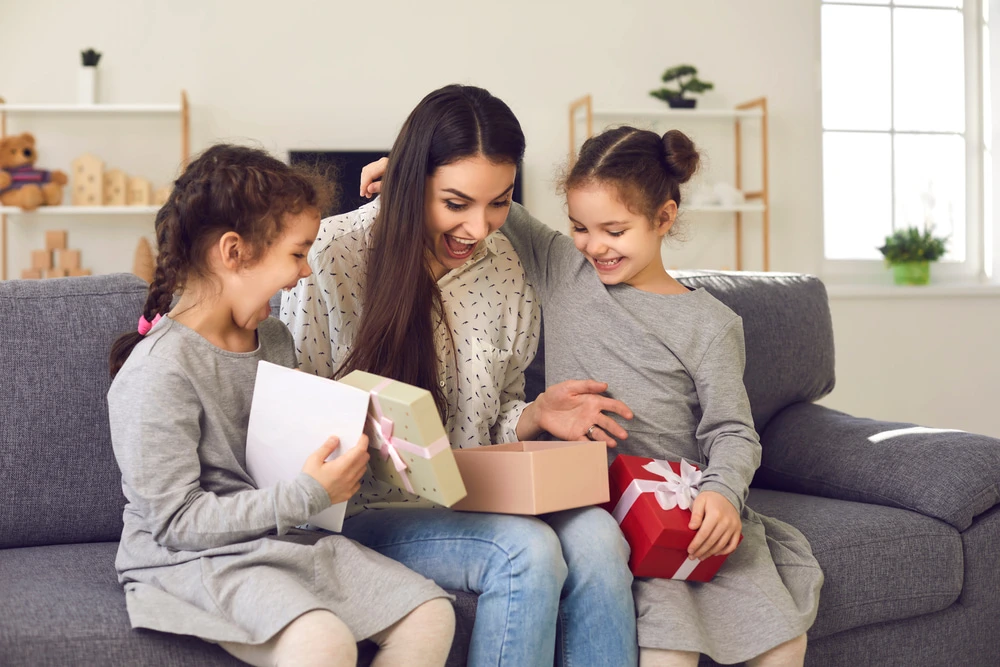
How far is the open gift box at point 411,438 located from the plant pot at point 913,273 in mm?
3944

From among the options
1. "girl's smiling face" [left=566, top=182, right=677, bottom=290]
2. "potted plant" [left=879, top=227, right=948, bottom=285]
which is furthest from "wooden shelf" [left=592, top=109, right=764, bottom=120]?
"girl's smiling face" [left=566, top=182, right=677, bottom=290]

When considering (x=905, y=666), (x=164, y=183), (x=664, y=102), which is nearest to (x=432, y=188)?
(x=905, y=666)

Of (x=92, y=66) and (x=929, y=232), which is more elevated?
(x=92, y=66)

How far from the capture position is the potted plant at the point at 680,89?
4.34 metres

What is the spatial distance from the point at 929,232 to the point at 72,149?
3.85 m

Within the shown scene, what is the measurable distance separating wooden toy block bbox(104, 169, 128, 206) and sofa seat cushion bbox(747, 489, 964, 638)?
3.06m

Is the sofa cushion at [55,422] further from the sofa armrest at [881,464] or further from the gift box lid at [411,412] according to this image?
the sofa armrest at [881,464]

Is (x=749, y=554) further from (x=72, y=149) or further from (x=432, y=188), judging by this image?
(x=72, y=149)

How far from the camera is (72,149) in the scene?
160 inches

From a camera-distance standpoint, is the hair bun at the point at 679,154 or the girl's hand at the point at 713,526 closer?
the girl's hand at the point at 713,526

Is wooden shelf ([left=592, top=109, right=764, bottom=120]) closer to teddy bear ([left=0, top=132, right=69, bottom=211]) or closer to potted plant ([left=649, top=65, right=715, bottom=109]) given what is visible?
potted plant ([left=649, top=65, right=715, bottom=109])

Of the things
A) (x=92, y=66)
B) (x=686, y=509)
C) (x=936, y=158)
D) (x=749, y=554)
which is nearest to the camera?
(x=686, y=509)

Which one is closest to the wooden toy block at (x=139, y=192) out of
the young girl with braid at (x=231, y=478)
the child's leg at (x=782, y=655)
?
the young girl with braid at (x=231, y=478)

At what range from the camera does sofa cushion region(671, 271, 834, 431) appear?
2.11 metres
